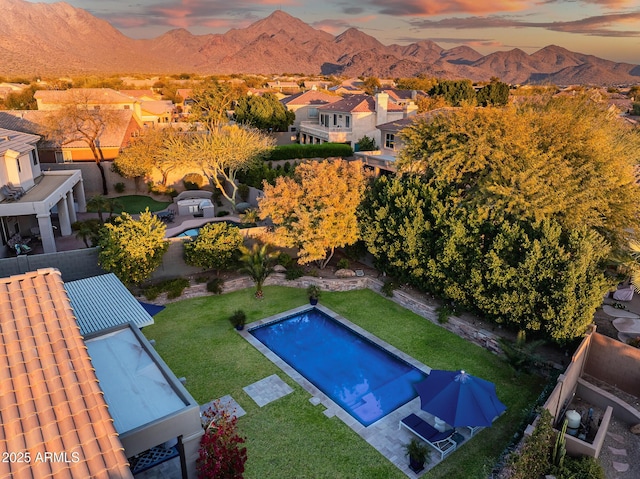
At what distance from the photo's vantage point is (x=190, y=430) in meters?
11.1

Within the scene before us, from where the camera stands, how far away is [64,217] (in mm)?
30125

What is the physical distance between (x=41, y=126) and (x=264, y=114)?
2597cm

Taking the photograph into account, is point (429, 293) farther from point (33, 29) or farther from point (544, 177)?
point (33, 29)

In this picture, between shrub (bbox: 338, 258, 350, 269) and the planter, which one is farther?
shrub (bbox: 338, 258, 350, 269)

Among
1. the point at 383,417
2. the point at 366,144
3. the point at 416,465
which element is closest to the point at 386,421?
the point at 383,417

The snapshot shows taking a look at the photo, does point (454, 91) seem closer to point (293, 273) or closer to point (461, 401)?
point (293, 273)

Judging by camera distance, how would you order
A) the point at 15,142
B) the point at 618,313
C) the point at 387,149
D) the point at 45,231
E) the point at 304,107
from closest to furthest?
the point at 618,313 < the point at 45,231 < the point at 15,142 < the point at 387,149 < the point at 304,107

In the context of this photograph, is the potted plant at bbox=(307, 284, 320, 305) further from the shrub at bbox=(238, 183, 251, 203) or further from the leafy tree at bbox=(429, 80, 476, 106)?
the leafy tree at bbox=(429, 80, 476, 106)

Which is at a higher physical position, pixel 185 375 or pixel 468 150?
pixel 468 150

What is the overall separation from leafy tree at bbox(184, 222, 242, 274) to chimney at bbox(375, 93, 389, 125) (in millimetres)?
33967

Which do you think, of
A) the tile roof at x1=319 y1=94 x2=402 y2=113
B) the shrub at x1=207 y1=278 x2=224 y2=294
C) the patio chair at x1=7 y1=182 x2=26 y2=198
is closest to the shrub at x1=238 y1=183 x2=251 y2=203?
the shrub at x1=207 y1=278 x2=224 y2=294

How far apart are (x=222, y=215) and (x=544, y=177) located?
2423 cm

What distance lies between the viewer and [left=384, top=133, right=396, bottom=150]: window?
48.4 meters

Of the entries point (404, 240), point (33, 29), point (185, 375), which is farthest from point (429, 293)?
point (33, 29)
